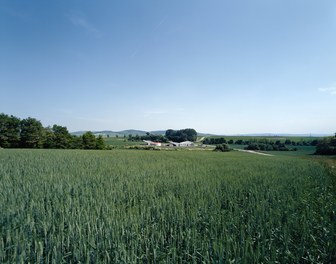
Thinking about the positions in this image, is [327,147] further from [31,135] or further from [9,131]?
[9,131]

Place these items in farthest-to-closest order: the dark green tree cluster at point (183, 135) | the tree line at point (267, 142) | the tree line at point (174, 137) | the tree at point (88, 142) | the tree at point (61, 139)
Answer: the dark green tree cluster at point (183, 135) → the tree line at point (174, 137) → the tree line at point (267, 142) → the tree at point (88, 142) → the tree at point (61, 139)

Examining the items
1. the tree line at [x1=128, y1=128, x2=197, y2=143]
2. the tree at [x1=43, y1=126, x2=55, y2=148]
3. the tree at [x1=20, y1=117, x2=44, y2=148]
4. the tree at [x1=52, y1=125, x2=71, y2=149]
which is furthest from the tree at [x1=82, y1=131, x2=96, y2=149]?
the tree line at [x1=128, y1=128, x2=197, y2=143]

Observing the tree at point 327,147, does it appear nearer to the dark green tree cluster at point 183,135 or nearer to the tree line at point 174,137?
the tree line at point 174,137

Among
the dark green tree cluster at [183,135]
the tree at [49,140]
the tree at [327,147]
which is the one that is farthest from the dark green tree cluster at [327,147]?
the dark green tree cluster at [183,135]

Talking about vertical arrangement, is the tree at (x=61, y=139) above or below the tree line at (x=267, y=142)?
above

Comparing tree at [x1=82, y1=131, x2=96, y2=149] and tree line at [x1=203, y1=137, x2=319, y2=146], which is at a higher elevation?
tree at [x1=82, y1=131, x2=96, y2=149]

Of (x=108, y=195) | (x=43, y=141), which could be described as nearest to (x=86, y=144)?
(x=43, y=141)

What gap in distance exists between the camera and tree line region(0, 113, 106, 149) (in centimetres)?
5559

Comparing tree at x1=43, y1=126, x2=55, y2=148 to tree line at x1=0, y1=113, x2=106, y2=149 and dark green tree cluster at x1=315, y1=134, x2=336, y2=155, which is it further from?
dark green tree cluster at x1=315, y1=134, x2=336, y2=155

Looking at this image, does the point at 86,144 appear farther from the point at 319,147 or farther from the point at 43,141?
the point at 319,147

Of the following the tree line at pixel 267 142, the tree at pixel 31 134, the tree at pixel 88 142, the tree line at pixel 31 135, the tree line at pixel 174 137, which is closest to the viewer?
the tree line at pixel 31 135

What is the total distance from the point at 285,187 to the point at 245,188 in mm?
2162

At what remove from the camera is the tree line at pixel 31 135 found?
5559cm

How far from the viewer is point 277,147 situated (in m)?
76.6
